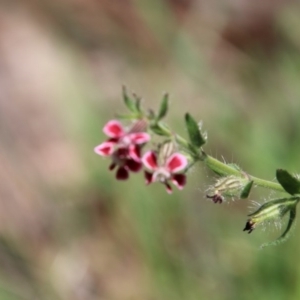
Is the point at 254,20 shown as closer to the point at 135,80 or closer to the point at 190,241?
the point at 135,80

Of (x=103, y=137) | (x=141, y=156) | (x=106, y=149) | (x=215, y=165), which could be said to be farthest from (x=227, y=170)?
(x=103, y=137)

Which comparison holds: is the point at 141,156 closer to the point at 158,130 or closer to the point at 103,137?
the point at 158,130

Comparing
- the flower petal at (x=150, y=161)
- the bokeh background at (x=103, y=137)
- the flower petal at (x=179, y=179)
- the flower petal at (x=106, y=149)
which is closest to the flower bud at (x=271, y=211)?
the flower petal at (x=179, y=179)

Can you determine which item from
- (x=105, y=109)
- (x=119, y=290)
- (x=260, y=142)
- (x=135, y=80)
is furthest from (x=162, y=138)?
(x=135, y=80)

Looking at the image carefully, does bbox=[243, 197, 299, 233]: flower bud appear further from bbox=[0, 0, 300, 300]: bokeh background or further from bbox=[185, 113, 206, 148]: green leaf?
bbox=[0, 0, 300, 300]: bokeh background

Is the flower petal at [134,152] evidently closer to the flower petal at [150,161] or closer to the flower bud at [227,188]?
the flower petal at [150,161]

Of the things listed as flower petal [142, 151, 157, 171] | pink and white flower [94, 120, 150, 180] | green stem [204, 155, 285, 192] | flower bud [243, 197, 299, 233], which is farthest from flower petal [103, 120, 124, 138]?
flower bud [243, 197, 299, 233]

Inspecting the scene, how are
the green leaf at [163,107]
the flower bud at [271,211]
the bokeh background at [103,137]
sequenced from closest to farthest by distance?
the green leaf at [163,107] < the flower bud at [271,211] < the bokeh background at [103,137]
